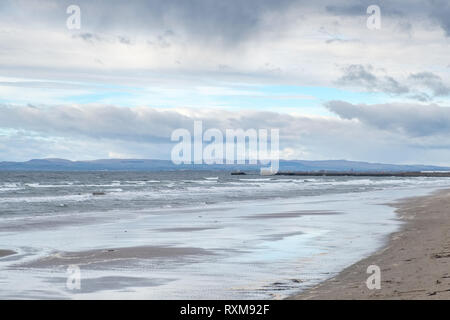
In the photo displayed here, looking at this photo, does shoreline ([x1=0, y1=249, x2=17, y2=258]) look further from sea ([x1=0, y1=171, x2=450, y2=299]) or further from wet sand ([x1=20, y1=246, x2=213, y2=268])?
wet sand ([x1=20, y1=246, x2=213, y2=268])

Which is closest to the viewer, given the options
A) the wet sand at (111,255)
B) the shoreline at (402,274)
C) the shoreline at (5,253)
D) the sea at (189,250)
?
the shoreline at (402,274)

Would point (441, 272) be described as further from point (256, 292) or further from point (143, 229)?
point (143, 229)

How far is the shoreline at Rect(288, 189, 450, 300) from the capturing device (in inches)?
382

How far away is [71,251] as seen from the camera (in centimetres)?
1636

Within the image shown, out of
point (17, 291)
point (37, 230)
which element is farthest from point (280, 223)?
point (17, 291)

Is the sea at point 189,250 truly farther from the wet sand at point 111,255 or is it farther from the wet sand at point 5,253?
the wet sand at point 5,253

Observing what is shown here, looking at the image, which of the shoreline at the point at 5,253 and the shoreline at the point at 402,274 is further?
the shoreline at the point at 5,253

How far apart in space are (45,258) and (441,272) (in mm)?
9131

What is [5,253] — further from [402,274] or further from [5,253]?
[402,274]

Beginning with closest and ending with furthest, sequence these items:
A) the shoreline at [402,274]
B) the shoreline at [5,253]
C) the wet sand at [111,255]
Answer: the shoreline at [402,274] < the wet sand at [111,255] < the shoreline at [5,253]

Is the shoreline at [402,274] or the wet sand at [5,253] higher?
the shoreline at [402,274]

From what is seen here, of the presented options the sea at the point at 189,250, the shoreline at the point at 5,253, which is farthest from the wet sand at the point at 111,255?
the shoreline at the point at 5,253

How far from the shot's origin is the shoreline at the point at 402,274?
9.71 meters

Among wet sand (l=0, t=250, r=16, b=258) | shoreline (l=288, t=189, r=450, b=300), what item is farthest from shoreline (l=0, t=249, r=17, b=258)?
shoreline (l=288, t=189, r=450, b=300)
